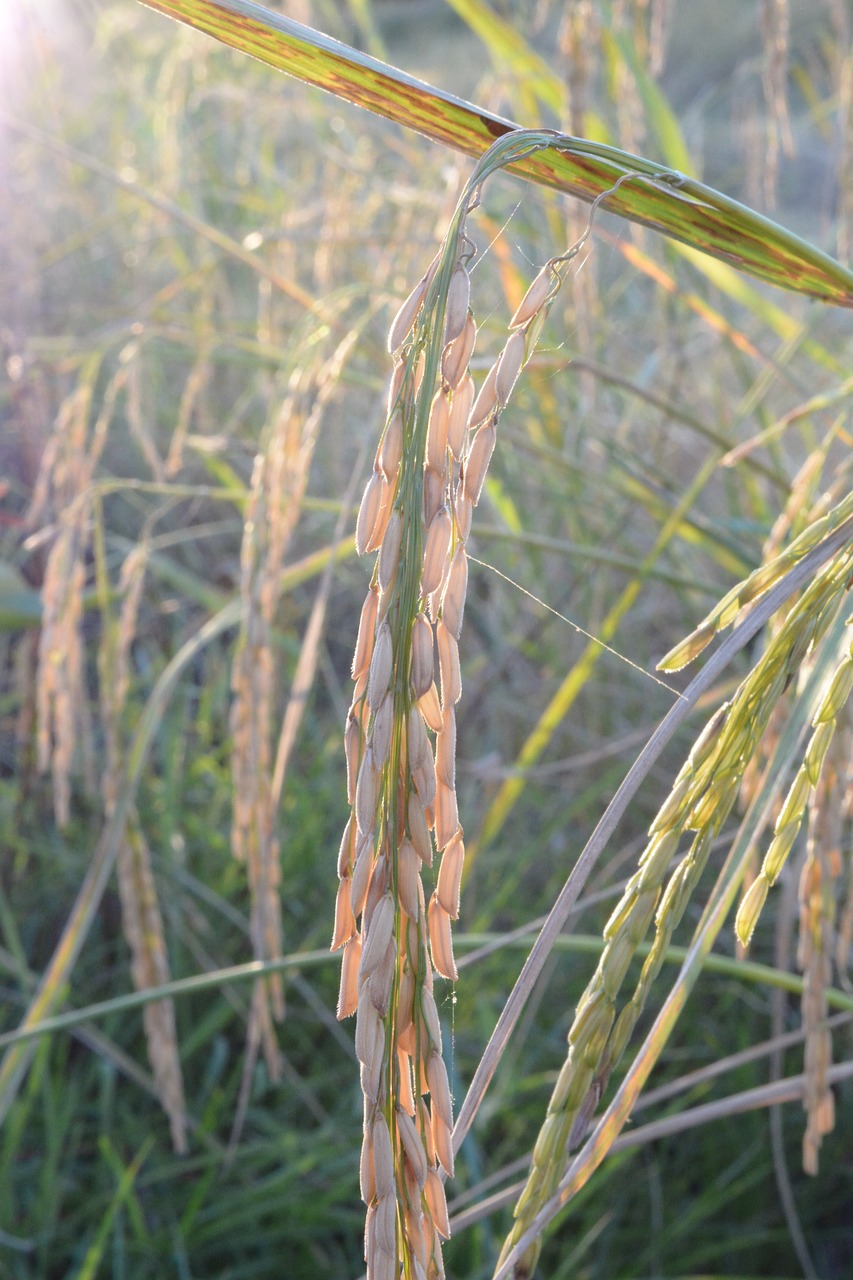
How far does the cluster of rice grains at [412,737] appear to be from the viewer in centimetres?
31

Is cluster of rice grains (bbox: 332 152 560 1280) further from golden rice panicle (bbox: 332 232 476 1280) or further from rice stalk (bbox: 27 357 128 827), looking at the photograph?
rice stalk (bbox: 27 357 128 827)

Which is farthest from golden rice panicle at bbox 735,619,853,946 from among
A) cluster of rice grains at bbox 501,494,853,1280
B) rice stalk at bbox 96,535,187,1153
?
rice stalk at bbox 96,535,187,1153

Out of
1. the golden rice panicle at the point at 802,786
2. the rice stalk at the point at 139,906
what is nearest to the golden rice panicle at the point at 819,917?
the golden rice panicle at the point at 802,786

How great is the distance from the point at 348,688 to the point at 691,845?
154 cm

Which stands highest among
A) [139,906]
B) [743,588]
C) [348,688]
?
[348,688]

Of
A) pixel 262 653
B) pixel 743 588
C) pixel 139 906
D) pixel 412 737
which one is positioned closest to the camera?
pixel 412 737

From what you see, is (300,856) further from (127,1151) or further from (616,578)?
(616,578)

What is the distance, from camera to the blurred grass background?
1058 millimetres

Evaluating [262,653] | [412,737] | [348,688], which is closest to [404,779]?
[412,737]

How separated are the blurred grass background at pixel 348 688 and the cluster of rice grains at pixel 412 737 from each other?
1.19ft

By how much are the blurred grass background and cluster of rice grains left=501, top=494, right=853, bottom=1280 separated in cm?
28

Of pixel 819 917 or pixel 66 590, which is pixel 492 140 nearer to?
pixel 819 917

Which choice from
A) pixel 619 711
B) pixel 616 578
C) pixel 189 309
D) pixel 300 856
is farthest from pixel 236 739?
pixel 189 309

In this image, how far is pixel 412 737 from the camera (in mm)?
316
